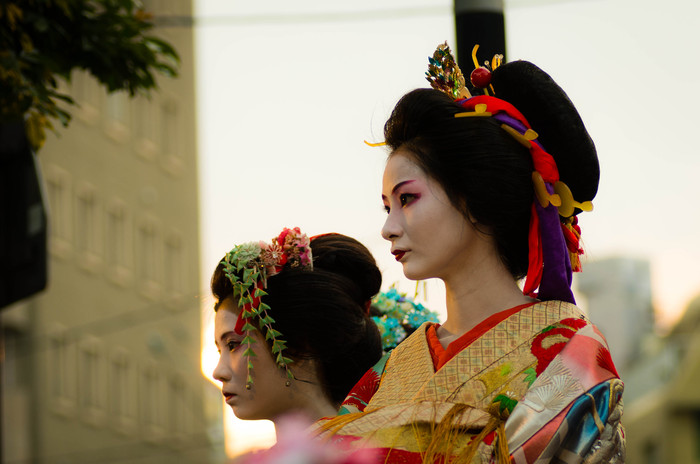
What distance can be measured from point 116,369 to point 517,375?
31.2 metres

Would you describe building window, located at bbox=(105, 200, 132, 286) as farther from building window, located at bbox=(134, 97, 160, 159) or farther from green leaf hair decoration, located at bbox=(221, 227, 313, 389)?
green leaf hair decoration, located at bbox=(221, 227, 313, 389)

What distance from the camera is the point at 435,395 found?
12.2 feet

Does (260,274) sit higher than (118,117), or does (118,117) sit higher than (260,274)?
(118,117)

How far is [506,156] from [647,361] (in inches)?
1147

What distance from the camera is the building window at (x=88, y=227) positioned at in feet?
107

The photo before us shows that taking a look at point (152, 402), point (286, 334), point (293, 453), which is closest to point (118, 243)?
point (152, 402)

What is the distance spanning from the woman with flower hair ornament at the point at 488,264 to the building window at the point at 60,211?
28.3 meters

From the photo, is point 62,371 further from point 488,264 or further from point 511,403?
point 511,403

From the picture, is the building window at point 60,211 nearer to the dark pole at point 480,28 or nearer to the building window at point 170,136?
the building window at point 170,136

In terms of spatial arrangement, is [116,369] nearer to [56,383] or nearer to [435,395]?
[56,383]

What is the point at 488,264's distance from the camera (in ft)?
12.9

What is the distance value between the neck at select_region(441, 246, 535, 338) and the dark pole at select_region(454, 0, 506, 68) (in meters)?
0.63

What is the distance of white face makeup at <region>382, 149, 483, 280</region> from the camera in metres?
3.86

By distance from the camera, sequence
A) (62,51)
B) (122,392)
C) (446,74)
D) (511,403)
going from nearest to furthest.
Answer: (511,403) < (446,74) < (62,51) < (122,392)
